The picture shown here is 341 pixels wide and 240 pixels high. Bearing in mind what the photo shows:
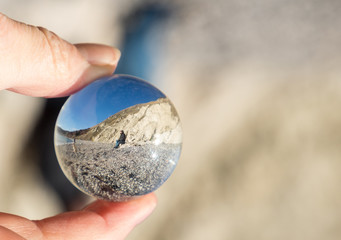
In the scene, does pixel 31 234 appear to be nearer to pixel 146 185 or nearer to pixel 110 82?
pixel 146 185

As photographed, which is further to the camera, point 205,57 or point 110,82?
point 205,57

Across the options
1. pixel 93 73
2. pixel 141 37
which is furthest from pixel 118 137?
pixel 141 37

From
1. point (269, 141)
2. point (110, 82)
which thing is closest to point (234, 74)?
point (269, 141)

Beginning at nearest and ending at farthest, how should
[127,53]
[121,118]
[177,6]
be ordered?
[121,118] < [177,6] < [127,53]

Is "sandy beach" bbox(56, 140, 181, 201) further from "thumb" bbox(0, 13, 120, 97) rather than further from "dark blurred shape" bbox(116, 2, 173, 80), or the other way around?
"dark blurred shape" bbox(116, 2, 173, 80)

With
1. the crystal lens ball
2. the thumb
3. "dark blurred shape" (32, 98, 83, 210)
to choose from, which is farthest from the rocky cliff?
"dark blurred shape" (32, 98, 83, 210)

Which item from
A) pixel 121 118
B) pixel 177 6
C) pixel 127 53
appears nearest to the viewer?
pixel 121 118
